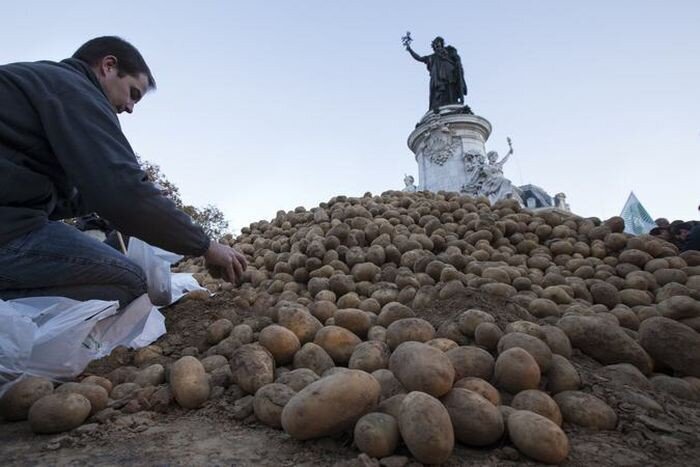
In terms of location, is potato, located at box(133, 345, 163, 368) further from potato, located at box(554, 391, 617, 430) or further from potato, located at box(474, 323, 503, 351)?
potato, located at box(554, 391, 617, 430)

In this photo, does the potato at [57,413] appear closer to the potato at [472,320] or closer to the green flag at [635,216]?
the potato at [472,320]

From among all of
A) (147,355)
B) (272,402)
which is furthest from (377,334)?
(147,355)

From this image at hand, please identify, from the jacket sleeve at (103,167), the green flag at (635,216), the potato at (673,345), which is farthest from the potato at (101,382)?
the green flag at (635,216)

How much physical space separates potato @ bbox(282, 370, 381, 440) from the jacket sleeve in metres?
0.95

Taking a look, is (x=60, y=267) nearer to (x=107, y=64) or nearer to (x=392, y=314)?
(x=107, y=64)

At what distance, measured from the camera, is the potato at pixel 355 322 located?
2.31 metres

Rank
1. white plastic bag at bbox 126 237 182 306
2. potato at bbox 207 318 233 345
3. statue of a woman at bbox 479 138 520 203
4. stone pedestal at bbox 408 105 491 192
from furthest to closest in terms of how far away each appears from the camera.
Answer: stone pedestal at bbox 408 105 491 192, statue of a woman at bbox 479 138 520 203, white plastic bag at bbox 126 237 182 306, potato at bbox 207 318 233 345

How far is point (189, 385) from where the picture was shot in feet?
5.96

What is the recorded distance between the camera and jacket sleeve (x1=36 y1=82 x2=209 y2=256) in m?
1.78

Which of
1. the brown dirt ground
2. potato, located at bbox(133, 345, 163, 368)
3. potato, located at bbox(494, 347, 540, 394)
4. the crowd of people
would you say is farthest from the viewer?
the crowd of people

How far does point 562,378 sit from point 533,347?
15cm

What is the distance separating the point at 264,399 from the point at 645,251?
131 inches

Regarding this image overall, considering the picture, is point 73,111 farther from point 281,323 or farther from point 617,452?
point 617,452

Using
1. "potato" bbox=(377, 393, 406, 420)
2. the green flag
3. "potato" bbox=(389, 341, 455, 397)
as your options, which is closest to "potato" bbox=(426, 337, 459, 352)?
"potato" bbox=(389, 341, 455, 397)
